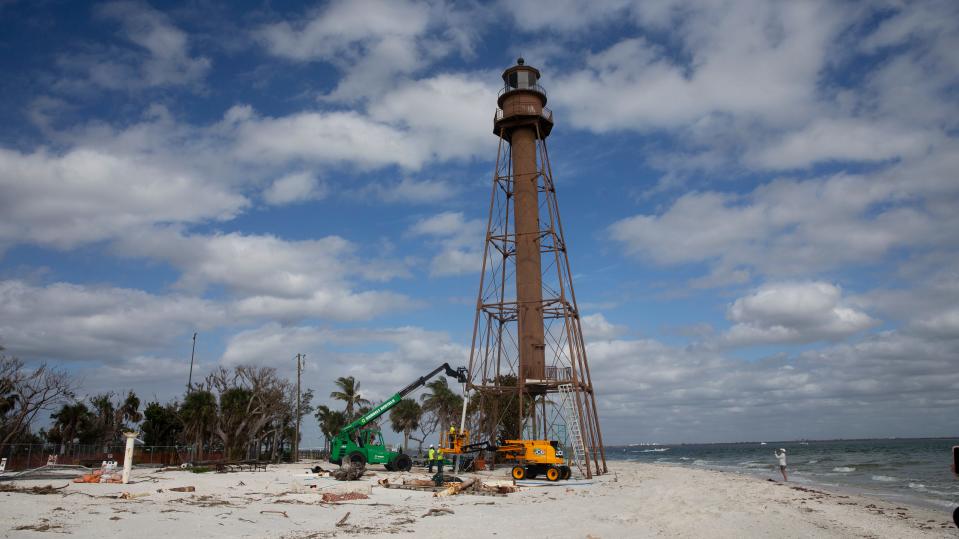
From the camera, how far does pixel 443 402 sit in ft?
202

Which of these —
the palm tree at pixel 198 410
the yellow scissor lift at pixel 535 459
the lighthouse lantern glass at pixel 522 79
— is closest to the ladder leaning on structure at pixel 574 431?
the yellow scissor lift at pixel 535 459

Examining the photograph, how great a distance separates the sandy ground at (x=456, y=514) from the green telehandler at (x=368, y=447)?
7.87 meters

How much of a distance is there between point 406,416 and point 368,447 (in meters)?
31.2

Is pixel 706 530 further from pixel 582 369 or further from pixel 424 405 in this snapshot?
pixel 424 405

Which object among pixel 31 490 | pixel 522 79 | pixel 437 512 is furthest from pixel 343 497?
pixel 522 79

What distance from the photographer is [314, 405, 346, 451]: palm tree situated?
212ft

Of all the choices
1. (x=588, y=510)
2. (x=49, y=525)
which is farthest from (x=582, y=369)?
(x=49, y=525)

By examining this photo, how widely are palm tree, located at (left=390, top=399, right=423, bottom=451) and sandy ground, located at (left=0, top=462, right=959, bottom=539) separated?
129 ft

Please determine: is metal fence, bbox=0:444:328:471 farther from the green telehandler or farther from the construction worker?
the construction worker

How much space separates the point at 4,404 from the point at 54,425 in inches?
546

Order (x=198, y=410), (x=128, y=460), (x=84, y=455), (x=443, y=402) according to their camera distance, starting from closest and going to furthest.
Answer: (x=128, y=460), (x=84, y=455), (x=198, y=410), (x=443, y=402)

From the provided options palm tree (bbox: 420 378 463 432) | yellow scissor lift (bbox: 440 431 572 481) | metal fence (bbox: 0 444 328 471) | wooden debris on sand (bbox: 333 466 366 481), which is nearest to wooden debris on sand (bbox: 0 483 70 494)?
wooden debris on sand (bbox: 333 466 366 481)

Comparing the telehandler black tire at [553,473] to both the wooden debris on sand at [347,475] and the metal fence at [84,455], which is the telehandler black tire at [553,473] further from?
the metal fence at [84,455]

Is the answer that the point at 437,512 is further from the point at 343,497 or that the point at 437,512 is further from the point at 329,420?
the point at 329,420
